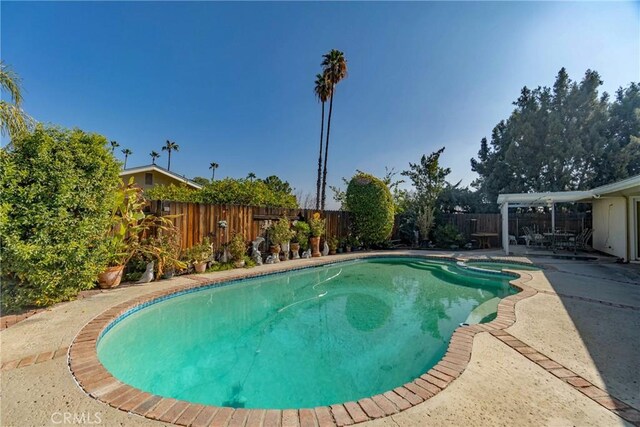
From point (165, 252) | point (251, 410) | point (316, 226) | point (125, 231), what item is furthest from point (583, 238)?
point (125, 231)

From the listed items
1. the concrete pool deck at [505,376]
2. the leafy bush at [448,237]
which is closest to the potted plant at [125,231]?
the concrete pool deck at [505,376]

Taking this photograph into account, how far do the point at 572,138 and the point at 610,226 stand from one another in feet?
37.5

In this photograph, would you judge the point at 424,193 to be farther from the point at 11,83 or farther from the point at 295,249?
the point at 11,83

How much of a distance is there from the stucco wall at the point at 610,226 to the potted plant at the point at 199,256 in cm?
1401

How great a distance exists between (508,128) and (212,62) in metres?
21.8

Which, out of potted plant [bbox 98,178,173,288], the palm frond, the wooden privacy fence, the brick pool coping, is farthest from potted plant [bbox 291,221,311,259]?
the palm frond

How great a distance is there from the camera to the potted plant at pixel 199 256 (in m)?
7.97

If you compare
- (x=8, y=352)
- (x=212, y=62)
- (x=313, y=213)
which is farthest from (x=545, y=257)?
(x=212, y=62)

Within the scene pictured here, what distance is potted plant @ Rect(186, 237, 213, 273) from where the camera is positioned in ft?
26.2

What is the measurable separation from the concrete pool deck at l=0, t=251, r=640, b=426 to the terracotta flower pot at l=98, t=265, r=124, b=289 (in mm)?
1185

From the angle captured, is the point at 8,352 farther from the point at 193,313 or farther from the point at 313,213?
the point at 313,213

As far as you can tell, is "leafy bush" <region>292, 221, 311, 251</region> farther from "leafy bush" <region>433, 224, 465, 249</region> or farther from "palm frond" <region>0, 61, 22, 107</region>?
"palm frond" <region>0, 61, 22, 107</region>

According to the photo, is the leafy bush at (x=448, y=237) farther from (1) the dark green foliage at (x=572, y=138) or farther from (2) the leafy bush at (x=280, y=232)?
(2) the leafy bush at (x=280, y=232)

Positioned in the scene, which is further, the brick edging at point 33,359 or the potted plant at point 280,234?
the potted plant at point 280,234
